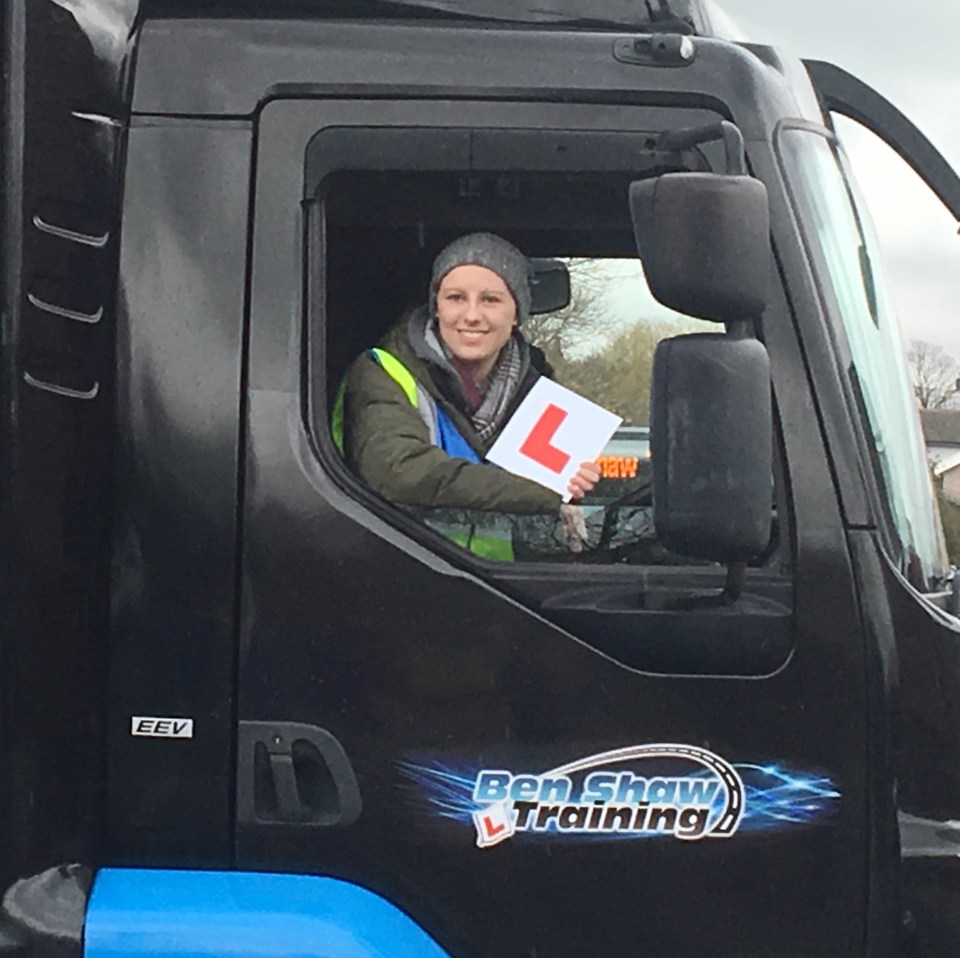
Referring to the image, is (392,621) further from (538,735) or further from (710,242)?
(710,242)

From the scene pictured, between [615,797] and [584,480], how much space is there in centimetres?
53

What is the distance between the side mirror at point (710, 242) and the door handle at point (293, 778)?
0.91 meters

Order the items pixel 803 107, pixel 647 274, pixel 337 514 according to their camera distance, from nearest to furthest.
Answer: pixel 647 274 < pixel 337 514 < pixel 803 107

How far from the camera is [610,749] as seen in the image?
2260mm

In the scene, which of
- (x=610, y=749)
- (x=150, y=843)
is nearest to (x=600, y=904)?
(x=610, y=749)

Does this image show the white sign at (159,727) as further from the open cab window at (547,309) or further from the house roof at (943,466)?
the house roof at (943,466)

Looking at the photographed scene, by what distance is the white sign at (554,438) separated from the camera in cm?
238

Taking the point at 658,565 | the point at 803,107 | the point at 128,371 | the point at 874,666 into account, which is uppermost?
the point at 803,107

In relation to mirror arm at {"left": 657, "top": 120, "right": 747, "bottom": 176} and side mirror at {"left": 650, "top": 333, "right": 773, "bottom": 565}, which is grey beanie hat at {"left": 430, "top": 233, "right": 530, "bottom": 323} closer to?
mirror arm at {"left": 657, "top": 120, "right": 747, "bottom": 176}

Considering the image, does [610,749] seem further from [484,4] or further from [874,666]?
[484,4]

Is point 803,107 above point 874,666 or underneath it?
above

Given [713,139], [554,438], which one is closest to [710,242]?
[713,139]

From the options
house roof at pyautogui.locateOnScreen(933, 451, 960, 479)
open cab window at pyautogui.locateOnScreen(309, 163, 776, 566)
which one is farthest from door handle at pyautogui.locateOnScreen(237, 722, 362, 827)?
house roof at pyautogui.locateOnScreen(933, 451, 960, 479)

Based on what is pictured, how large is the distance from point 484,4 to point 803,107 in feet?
1.95
